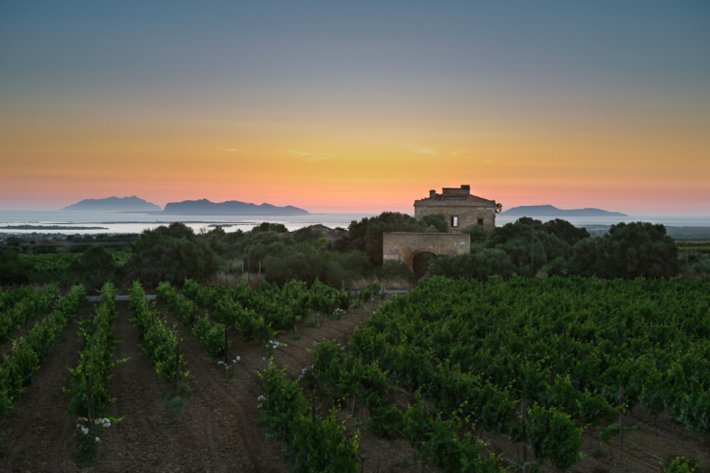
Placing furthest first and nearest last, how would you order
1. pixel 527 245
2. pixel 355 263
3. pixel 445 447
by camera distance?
pixel 527 245 < pixel 355 263 < pixel 445 447

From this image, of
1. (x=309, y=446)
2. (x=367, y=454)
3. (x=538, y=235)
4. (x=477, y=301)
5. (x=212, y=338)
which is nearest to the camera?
(x=309, y=446)

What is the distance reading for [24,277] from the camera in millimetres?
38188

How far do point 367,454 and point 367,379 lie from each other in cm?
189

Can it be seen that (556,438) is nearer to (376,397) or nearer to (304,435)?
(376,397)

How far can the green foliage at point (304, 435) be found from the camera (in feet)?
28.0

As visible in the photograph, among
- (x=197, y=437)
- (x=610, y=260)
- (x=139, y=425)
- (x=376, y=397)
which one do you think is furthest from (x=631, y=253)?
(x=139, y=425)

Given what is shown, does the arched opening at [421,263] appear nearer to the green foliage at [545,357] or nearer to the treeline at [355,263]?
the treeline at [355,263]

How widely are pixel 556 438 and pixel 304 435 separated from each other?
3.92m

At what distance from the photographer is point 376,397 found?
11195 mm

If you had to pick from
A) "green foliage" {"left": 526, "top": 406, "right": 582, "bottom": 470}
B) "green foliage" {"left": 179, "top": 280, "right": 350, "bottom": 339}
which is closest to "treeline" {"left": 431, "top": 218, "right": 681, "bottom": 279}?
"green foliage" {"left": 179, "top": 280, "right": 350, "bottom": 339}

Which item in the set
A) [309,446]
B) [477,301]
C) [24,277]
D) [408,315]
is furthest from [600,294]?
[24,277]

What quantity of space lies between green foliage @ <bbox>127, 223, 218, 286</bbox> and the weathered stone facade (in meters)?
11.9

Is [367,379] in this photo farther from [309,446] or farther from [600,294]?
[600,294]

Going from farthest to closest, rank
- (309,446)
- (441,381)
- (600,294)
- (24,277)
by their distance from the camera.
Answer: (24,277) < (600,294) < (441,381) < (309,446)
